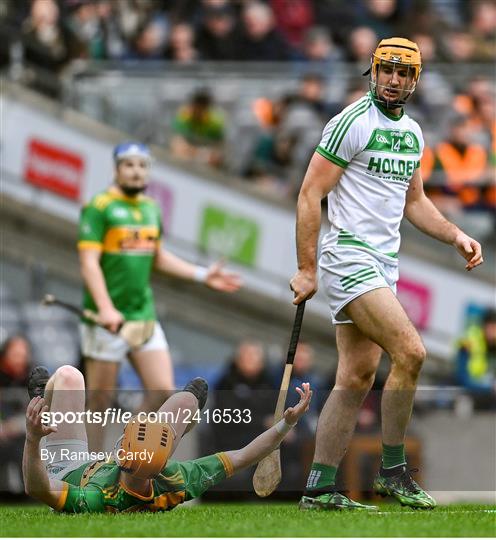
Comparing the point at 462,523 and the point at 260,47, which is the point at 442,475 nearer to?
the point at 462,523

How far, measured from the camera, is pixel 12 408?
12.2m

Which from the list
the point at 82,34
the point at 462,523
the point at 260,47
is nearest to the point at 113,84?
the point at 82,34

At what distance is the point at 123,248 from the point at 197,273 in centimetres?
56

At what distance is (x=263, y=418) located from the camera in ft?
29.9

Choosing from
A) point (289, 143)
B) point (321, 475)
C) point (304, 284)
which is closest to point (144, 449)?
point (321, 475)

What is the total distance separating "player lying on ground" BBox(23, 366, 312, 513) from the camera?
26.2ft

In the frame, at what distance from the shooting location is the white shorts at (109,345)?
11.2 m

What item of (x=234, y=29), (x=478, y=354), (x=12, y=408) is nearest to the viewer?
(x=12, y=408)

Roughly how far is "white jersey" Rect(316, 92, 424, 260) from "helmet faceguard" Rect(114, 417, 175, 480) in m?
1.38

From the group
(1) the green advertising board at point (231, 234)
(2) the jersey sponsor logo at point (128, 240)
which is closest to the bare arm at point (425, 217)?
(2) the jersey sponsor logo at point (128, 240)

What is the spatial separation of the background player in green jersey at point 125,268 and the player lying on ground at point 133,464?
255 cm

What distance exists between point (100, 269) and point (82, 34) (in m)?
7.34

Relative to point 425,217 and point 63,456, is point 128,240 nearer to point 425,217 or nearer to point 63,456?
point 425,217

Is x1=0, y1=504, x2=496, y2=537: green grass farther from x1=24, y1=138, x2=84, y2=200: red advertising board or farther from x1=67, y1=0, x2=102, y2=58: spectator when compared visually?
x1=67, y1=0, x2=102, y2=58: spectator
